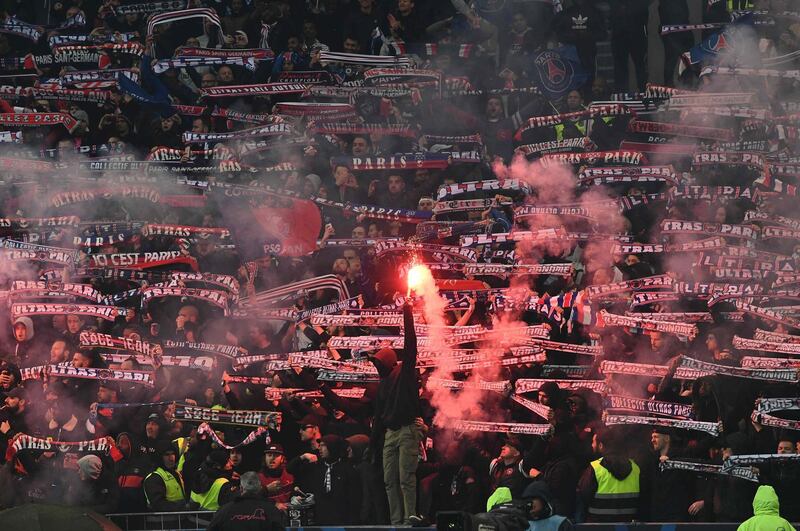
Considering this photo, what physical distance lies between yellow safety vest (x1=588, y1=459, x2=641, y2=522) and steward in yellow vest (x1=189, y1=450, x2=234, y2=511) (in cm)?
288

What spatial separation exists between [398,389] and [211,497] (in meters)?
1.92

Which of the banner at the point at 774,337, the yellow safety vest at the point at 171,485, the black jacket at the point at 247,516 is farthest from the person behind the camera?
the yellow safety vest at the point at 171,485

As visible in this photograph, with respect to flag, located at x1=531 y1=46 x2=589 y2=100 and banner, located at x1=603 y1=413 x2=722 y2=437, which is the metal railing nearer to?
banner, located at x1=603 y1=413 x2=722 y2=437

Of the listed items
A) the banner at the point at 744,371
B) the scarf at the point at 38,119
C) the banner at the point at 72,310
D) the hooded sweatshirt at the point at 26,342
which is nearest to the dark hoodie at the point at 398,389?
the banner at the point at 744,371

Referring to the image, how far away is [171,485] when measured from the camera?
1082 cm

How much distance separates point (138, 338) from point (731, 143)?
5.98m

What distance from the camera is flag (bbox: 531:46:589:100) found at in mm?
13797

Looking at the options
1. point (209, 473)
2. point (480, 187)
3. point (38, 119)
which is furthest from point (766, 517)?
point (38, 119)

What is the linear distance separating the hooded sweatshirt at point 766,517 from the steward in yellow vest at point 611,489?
1.71 metres

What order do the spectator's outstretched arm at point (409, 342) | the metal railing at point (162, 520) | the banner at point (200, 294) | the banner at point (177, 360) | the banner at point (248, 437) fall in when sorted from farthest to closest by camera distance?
the banner at point (200, 294)
the banner at point (177, 360)
the banner at point (248, 437)
the metal railing at point (162, 520)
the spectator's outstretched arm at point (409, 342)

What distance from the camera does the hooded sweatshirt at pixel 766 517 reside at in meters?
8.00

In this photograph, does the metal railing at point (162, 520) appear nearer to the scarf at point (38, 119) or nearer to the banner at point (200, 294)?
the banner at point (200, 294)

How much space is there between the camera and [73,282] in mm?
13312

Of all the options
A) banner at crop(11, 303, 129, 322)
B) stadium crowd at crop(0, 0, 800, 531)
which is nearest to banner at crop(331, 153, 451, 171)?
stadium crowd at crop(0, 0, 800, 531)
